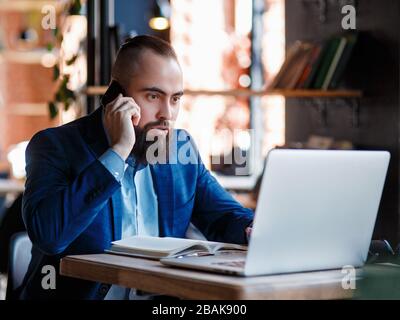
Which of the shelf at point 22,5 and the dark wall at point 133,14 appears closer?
the dark wall at point 133,14

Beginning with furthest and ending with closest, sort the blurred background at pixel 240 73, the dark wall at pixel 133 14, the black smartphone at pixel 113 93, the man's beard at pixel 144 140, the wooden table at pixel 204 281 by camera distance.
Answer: the dark wall at pixel 133 14, the blurred background at pixel 240 73, the black smartphone at pixel 113 93, the man's beard at pixel 144 140, the wooden table at pixel 204 281

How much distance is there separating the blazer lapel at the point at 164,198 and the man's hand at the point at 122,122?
6.8 inches

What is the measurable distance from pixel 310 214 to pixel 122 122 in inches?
28.2

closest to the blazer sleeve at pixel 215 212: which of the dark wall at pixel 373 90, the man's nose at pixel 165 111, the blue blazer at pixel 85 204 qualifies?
the blue blazer at pixel 85 204

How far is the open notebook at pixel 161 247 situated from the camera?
1.95 m

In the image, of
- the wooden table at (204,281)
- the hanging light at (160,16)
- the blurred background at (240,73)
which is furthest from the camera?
the hanging light at (160,16)

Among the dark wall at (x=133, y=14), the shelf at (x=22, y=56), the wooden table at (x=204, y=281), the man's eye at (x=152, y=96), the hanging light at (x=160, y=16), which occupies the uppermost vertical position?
the dark wall at (x=133, y=14)

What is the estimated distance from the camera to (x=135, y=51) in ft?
8.06

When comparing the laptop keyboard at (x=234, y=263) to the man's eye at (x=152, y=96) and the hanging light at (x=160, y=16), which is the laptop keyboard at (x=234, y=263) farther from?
the hanging light at (x=160, y=16)

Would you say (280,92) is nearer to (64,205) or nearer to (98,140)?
(98,140)

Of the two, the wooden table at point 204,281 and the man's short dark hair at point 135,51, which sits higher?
the man's short dark hair at point 135,51

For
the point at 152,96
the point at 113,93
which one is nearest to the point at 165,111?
the point at 152,96
